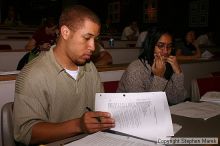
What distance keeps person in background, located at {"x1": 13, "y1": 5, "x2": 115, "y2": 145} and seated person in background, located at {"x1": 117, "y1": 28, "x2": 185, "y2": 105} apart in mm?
530

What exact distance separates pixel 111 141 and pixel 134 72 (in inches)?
39.1

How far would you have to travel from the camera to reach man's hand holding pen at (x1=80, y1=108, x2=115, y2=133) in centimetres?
116

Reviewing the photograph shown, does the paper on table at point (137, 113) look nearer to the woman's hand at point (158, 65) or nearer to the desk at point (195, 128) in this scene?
the desk at point (195, 128)

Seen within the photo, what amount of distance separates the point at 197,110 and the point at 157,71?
1.97 feet

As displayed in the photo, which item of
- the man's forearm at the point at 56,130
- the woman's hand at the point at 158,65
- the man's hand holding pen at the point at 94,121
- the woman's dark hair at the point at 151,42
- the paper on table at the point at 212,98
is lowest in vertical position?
the paper on table at the point at 212,98

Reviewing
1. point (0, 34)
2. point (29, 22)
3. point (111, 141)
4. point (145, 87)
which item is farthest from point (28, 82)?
point (29, 22)

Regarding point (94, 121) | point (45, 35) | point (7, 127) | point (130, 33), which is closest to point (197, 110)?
point (94, 121)

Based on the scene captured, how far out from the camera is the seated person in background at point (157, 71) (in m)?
2.13

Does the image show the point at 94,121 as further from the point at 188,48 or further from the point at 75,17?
the point at 188,48

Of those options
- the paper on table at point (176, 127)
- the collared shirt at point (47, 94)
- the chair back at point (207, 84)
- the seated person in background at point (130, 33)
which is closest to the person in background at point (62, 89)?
the collared shirt at point (47, 94)

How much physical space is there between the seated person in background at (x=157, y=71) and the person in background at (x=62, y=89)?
0.53 meters

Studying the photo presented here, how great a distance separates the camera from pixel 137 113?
123cm

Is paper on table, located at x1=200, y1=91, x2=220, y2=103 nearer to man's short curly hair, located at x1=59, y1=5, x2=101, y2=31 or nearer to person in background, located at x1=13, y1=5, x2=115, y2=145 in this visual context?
person in background, located at x1=13, y1=5, x2=115, y2=145

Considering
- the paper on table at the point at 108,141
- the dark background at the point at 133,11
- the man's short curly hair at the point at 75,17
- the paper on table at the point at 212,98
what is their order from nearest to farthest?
the paper on table at the point at 108,141 → the man's short curly hair at the point at 75,17 → the paper on table at the point at 212,98 → the dark background at the point at 133,11
